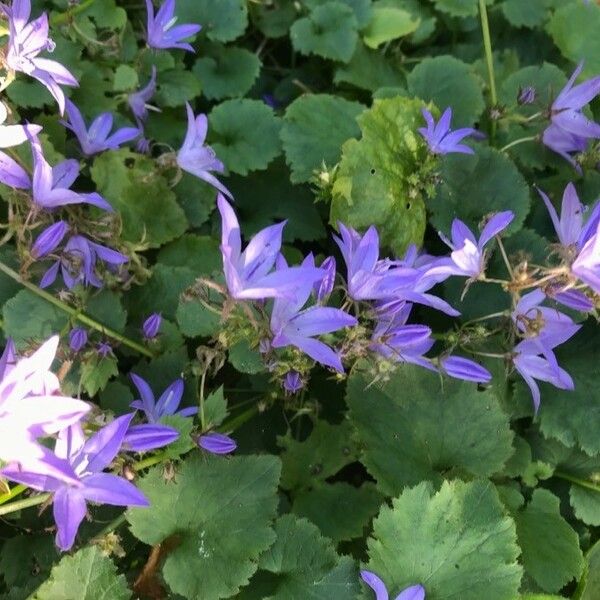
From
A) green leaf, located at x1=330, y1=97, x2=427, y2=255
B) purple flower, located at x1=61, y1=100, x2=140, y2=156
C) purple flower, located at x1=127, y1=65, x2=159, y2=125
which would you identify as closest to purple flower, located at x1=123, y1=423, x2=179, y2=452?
green leaf, located at x1=330, y1=97, x2=427, y2=255

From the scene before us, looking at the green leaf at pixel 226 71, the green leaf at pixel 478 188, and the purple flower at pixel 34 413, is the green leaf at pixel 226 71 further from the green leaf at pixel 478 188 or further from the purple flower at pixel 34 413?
the purple flower at pixel 34 413

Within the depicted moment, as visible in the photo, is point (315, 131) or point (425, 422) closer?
point (425, 422)

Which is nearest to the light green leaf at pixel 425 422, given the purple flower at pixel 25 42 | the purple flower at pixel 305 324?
the purple flower at pixel 305 324

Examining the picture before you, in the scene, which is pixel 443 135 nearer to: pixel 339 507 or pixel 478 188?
pixel 478 188

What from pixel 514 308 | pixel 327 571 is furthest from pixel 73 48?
pixel 327 571

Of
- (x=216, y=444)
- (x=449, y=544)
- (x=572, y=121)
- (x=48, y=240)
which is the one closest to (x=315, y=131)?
(x=572, y=121)

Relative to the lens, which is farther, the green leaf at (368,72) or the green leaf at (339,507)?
the green leaf at (368,72)

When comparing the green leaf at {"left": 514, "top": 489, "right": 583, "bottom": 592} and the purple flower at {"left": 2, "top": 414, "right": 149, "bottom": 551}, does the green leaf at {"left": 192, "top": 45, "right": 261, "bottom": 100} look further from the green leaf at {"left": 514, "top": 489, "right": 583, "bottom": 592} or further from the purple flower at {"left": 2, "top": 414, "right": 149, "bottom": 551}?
the green leaf at {"left": 514, "top": 489, "right": 583, "bottom": 592}
